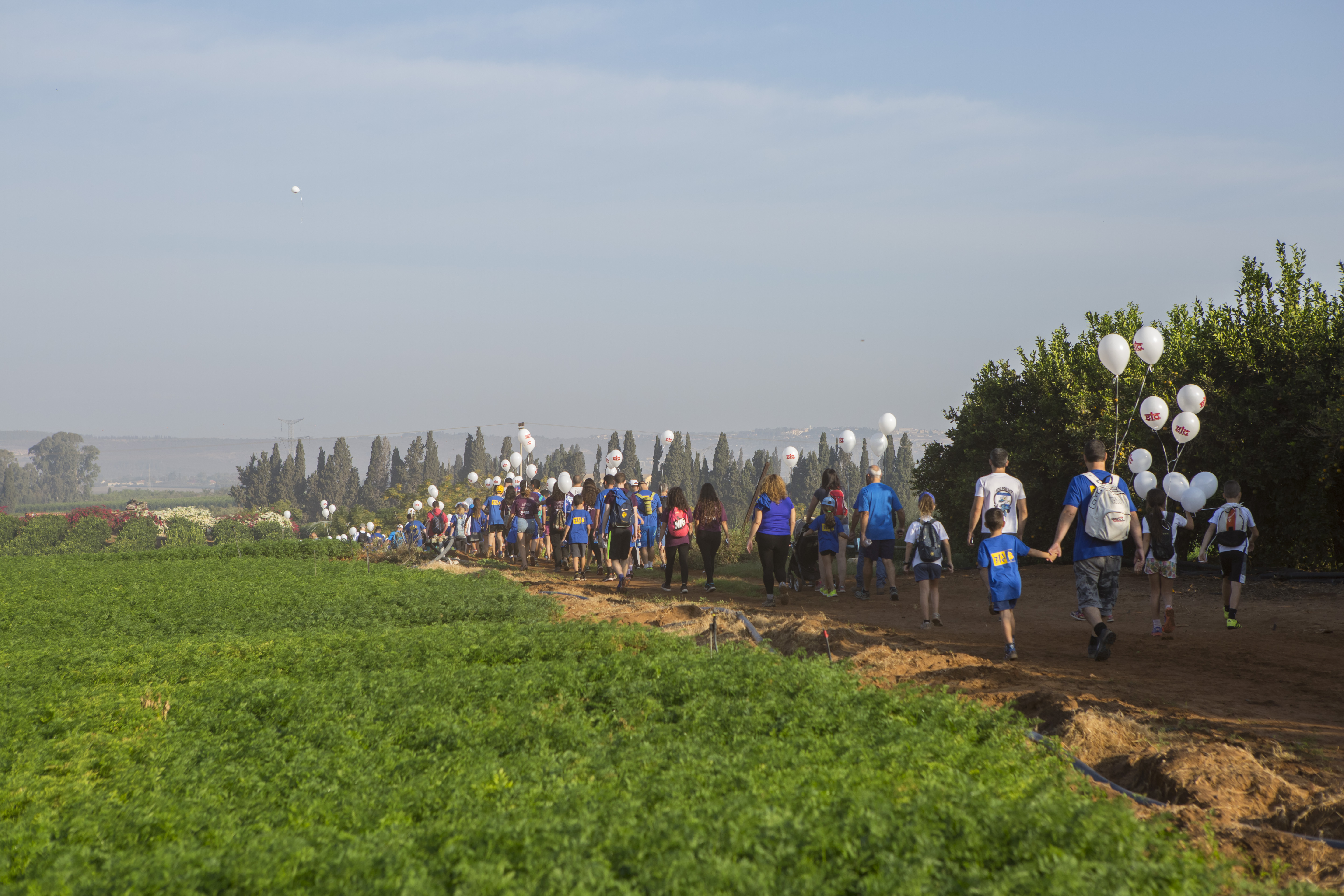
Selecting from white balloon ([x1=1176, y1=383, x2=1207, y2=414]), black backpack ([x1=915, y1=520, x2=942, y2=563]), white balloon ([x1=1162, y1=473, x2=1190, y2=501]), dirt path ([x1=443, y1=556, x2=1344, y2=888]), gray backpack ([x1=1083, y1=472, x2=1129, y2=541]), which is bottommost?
dirt path ([x1=443, y1=556, x2=1344, y2=888])

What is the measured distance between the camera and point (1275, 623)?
1172 centimetres

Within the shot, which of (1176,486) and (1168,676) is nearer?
(1168,676)

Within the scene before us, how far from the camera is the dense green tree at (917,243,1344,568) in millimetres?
16031

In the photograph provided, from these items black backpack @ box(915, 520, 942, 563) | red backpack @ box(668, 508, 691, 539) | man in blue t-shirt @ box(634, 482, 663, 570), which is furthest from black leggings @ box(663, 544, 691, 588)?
black backpack @ box(915, 520, 942, 563)

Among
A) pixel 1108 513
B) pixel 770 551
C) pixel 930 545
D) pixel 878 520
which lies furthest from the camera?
pixel 770 551

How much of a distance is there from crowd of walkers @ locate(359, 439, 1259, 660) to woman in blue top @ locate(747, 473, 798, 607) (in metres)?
0.02

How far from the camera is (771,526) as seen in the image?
13727 millimetres

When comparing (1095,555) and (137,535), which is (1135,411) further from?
(137,535)

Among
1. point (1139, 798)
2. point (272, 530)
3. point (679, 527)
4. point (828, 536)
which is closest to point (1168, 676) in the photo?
point (1139, 798)

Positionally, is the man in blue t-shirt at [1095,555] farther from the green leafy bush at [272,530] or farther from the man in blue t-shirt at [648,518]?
the green leafy bush at [272,530]

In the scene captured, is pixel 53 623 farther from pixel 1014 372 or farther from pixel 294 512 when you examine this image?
pixel 294 512

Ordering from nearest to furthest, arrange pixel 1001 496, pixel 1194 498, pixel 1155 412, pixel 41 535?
pixel 1001 496
pixel 1194 498
pixel 1155 412
pixel 41 535

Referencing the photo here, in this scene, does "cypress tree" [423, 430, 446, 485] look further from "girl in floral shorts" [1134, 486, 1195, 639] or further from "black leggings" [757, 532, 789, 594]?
"girl in floral shorts" [1134, 486, 1195, 639]

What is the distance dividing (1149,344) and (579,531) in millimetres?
10920
